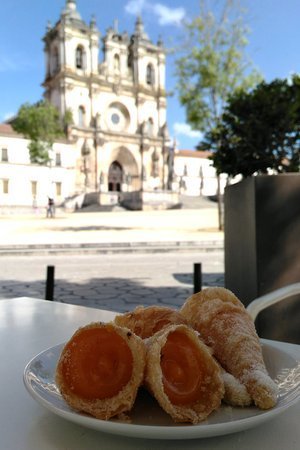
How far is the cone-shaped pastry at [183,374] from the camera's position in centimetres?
59

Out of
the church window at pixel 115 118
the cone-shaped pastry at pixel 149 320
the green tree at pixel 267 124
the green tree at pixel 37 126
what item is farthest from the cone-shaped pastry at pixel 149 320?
the church window at pixel 115 118

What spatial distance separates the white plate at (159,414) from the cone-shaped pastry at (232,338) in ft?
0.10

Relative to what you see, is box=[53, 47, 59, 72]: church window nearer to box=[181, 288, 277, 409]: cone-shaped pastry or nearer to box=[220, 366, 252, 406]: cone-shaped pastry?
box=[181, 288, 277, 409]: cone-shaped pastry

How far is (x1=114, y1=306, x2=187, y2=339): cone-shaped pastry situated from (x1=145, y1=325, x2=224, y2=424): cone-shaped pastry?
0.39ft

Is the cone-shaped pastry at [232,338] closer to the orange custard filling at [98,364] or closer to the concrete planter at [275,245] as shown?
the orange custard filling at [98,364]

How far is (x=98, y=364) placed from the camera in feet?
1.95

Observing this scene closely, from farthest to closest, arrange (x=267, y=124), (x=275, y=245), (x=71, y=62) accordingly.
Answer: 1. (x=71, y=62)
2. (x=267, y=124)
3. (x=275, y=245)

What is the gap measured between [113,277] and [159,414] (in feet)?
22.4

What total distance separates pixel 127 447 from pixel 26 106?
1715 inches

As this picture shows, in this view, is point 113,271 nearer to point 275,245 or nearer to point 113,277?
point 113,277

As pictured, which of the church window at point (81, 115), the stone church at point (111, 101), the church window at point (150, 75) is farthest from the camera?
the church window at point (150, 75)

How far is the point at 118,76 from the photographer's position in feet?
177

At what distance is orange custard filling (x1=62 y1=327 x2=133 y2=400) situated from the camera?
0.60m

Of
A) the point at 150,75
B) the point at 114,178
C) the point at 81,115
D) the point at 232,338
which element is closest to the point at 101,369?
the point at 232,338
